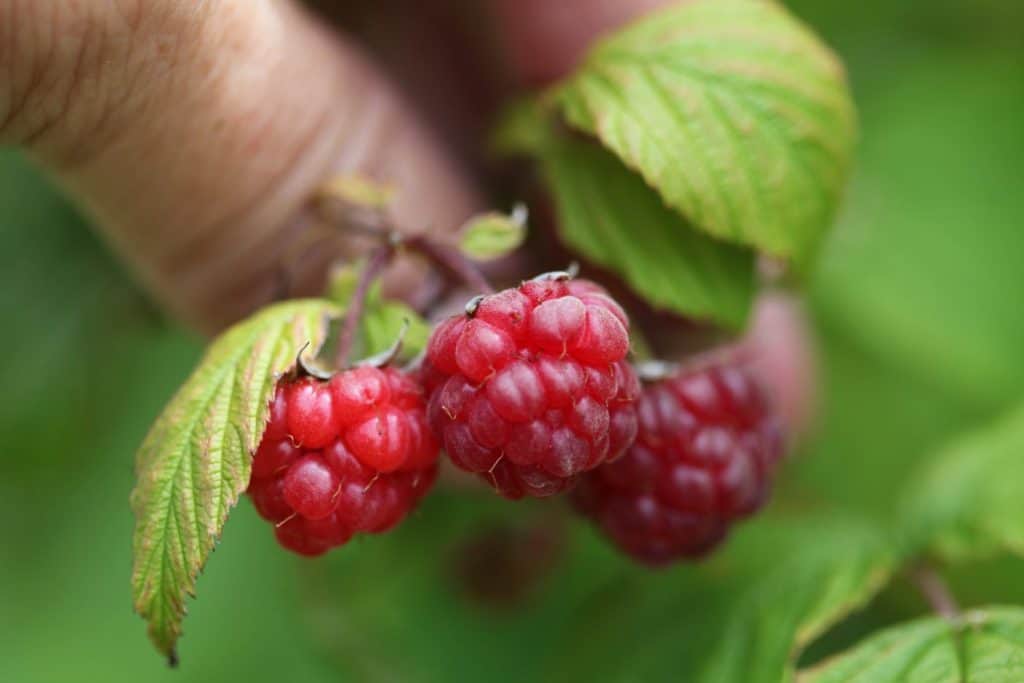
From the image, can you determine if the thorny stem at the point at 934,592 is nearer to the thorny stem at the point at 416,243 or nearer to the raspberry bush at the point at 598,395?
the raspberry bush at the point at 598,395

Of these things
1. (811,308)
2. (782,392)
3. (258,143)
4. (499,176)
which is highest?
(258,143)

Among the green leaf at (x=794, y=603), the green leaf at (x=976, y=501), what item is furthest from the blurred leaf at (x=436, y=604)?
the green leaf at (x=976, y=501)

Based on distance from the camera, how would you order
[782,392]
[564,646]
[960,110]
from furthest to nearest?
[960,110] → [782,392] → [564,646]

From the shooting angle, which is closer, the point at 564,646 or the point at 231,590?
the point at 564,646

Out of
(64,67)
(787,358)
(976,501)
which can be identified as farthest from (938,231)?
(64,67)

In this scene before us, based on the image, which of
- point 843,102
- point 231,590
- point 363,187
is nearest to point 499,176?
point 363,187

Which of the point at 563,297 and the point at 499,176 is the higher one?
the point at 563,297

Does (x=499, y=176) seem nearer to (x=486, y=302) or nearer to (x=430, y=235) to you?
(x=430, y=235)
